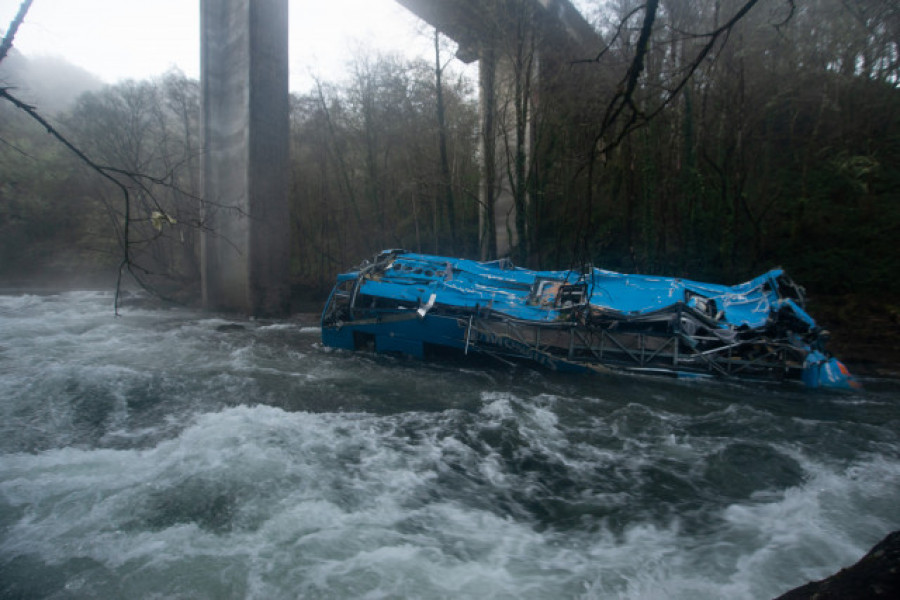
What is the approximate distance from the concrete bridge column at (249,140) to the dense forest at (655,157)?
157cm

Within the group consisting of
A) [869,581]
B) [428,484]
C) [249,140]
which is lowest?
[428,484]

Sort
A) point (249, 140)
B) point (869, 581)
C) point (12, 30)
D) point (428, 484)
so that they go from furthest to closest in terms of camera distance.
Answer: point (249, 140)
point (428, 484)
point (12, 30)
point (869, 581)

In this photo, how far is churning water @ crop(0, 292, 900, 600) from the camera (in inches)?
185

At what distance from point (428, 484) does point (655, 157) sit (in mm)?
15229

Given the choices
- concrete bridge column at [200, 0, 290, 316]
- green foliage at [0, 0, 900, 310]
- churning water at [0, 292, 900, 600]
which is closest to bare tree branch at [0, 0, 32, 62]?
churning water at [0, 292, 900, 600]

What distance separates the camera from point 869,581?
1875mm

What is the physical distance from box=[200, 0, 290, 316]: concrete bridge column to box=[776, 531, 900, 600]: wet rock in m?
17.3

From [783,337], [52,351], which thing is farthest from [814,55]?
[52,351]

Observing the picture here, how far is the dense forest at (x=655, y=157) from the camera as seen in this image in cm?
1475

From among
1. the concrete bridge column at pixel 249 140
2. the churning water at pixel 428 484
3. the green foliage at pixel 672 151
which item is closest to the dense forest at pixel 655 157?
the green foliage at pixel 672 151

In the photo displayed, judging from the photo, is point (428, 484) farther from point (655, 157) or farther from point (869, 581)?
point (655, 157)

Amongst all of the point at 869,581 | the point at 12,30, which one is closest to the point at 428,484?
the point at 869,581

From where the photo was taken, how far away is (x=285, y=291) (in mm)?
18750

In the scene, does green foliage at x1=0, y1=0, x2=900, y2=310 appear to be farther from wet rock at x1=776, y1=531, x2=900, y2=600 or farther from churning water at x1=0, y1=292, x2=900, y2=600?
wet rock at x1=776, y1=531, x2=900, y2=600
